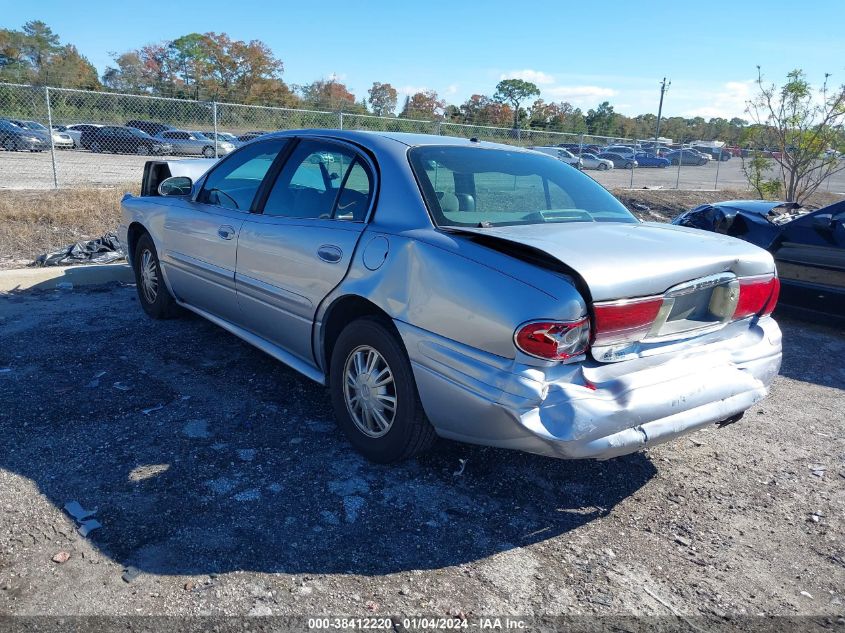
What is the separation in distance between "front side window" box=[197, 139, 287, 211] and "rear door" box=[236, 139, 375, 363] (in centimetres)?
25

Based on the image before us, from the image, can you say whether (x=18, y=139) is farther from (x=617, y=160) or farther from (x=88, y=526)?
(x=617, y=160)

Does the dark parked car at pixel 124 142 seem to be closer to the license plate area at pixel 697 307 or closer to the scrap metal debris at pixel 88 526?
the scrap metal debris at pixel 88 526

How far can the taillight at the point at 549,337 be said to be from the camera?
8.55 ft

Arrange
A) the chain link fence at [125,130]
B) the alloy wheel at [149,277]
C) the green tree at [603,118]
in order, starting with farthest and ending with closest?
1. the green tree at [603,118]
2. the chain link fence at [125,130]
3. the alloy wheel at [149,277]

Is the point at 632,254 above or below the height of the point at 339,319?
above

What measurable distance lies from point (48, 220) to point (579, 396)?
28.5ft

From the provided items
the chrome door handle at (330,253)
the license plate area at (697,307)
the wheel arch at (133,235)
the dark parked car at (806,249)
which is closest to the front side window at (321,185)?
the chrome door handle at (330,253)

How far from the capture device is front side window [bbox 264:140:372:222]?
3633 millimetres

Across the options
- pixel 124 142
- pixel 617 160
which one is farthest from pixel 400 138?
pixel 617 160

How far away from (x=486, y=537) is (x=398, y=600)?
0.56 meters

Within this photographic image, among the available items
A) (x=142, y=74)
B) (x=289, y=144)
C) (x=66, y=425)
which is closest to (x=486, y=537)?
(x=66, y=425)

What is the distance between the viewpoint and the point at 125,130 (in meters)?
20.1

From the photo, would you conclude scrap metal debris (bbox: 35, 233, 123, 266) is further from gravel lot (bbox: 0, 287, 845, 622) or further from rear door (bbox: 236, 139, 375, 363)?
rear door (bbox: 236, 139, 375, 363)

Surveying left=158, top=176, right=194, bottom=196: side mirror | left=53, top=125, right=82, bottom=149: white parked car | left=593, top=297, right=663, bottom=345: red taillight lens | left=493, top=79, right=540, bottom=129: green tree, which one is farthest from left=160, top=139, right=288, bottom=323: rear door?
left=493, top=79, right=540, bottom=129: green tree
